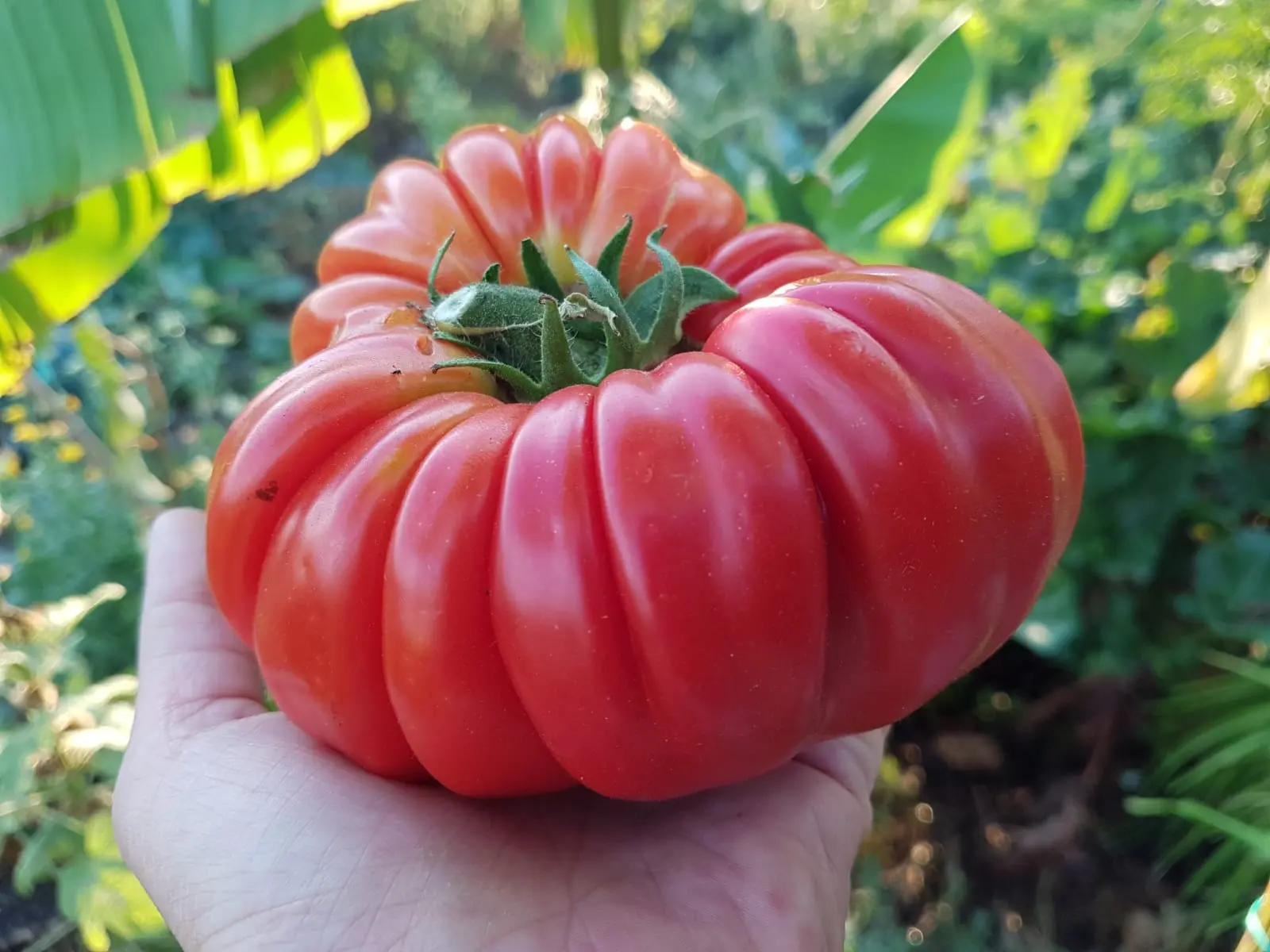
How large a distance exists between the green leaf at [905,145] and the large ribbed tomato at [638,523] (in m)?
1.21

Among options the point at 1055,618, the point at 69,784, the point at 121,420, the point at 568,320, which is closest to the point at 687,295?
the point at 568,320

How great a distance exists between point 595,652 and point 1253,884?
1837 mm

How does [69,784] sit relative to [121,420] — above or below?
below

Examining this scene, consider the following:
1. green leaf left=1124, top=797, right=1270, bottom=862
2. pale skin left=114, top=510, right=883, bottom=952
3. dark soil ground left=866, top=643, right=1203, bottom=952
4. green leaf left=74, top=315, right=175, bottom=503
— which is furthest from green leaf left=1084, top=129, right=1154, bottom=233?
green leaf left=74, top=315, right=175, bottom=503

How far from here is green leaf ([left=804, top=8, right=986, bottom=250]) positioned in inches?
91.0

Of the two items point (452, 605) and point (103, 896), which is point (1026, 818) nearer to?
point (452, 605)

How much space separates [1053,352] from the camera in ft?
7.88

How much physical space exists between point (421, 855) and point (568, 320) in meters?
0.74

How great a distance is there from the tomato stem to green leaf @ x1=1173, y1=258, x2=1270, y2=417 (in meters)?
1.03

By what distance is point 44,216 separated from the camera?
1687 mm

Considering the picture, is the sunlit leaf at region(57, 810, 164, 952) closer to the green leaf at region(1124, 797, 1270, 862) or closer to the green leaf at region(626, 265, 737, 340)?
the green leaf at region(626, 265, 737, 340)

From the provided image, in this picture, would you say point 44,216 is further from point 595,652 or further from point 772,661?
point 772,661

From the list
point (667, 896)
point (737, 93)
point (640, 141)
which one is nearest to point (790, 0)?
point (737, 93)

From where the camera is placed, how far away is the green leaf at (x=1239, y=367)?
163 centimetres
